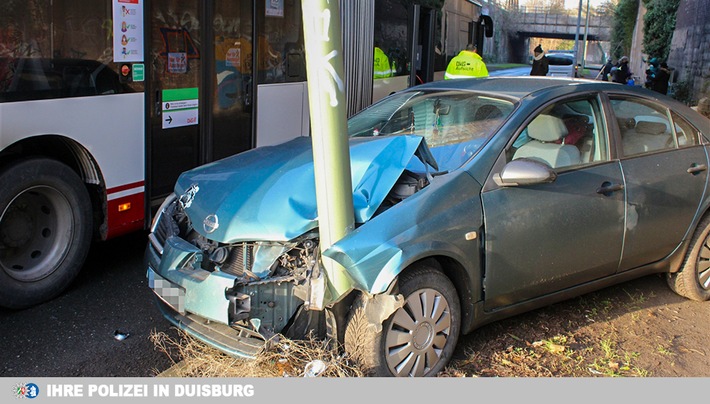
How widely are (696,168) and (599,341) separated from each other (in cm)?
161

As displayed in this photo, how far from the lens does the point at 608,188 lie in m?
4.58

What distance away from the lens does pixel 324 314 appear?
3.76m

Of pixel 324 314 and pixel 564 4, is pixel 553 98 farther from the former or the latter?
pixel 564 4

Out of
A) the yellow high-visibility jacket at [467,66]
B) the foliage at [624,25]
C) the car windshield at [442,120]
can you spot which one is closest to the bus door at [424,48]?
the yellow high-visibility jacket at [467,66]

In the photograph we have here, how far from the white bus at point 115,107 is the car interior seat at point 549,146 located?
3.17m

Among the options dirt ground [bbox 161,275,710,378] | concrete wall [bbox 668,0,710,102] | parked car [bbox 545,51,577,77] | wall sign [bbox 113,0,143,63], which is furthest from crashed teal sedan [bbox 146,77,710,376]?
parked car [bbox 545,51,577,77]

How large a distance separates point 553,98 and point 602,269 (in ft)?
3.96

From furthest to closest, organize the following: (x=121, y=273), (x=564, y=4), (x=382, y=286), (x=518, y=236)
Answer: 1. (x=564, y=4)
2. (x=121, y=273)
3. (x=518, y=236)
4. (x=382, y=286)

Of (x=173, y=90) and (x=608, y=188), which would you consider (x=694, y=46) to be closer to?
(x=608, y=188)

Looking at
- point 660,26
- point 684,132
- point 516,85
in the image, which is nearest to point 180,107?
point 516,85

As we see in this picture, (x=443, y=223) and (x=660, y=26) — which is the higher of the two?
(x=660, y=26)

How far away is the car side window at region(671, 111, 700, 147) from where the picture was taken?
5277mm

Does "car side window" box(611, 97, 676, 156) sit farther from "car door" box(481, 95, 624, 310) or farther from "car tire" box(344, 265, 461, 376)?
"car tire" box(344, 265, 461, 376)
